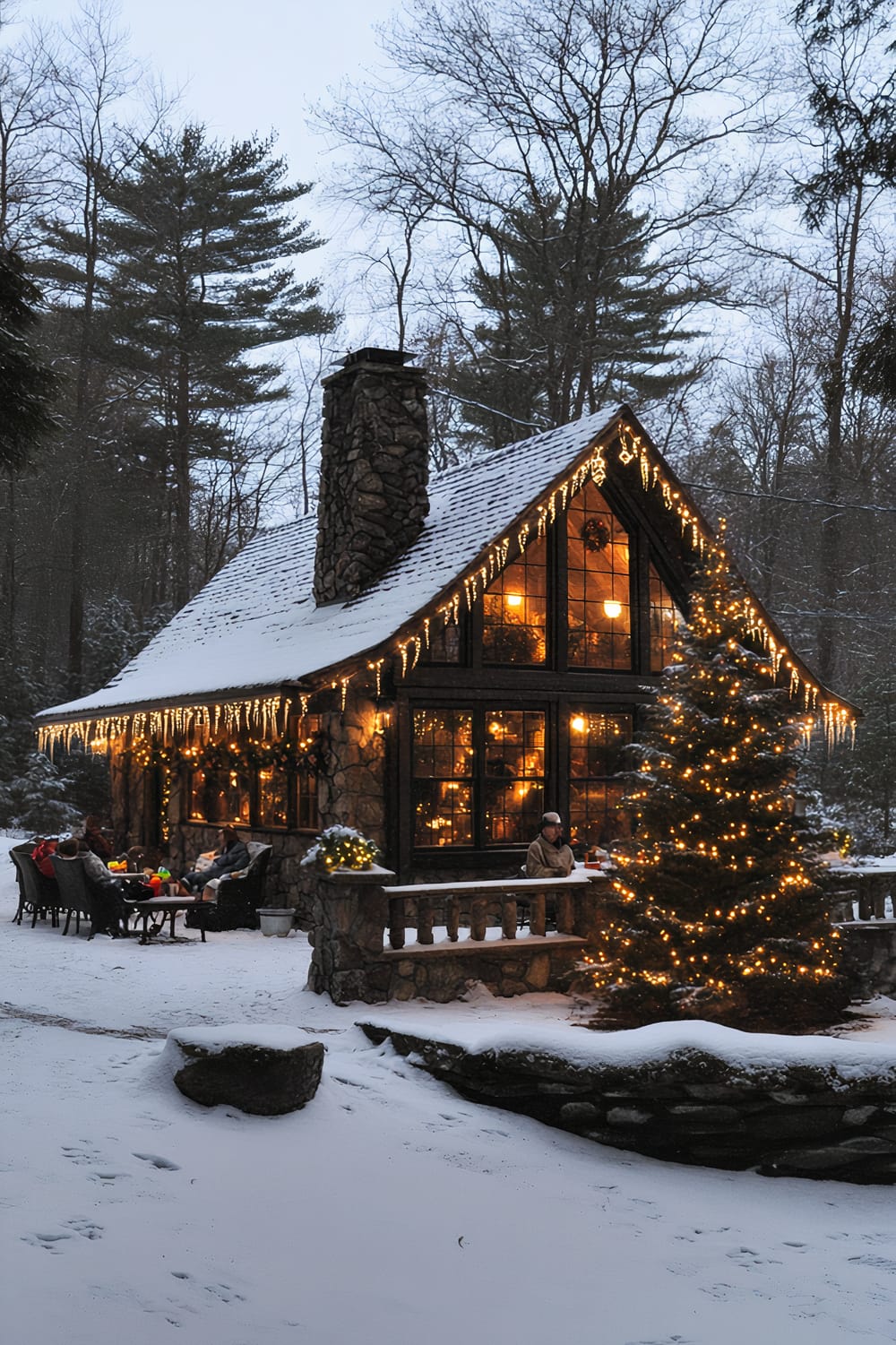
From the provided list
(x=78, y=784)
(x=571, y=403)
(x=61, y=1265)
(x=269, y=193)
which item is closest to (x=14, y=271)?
(x=61, y=1265)

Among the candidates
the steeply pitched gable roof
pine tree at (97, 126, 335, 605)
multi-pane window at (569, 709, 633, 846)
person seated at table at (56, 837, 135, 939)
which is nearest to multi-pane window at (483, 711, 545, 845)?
multi-pane window at (569, 709, 633, 846)

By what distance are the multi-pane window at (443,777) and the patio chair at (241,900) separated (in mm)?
2279

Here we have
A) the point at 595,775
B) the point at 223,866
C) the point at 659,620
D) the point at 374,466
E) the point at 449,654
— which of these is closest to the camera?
the point at 449,654

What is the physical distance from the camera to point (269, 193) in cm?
3428

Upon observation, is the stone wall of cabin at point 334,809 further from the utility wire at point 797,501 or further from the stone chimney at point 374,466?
the utility wire at point 797,501

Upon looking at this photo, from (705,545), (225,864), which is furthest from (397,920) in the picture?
(705,545)

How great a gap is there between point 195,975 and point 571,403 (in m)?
19.9

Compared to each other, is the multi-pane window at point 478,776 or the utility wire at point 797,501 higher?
the utility wire at point 797,501

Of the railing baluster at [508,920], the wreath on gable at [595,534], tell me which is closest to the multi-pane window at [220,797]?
the wreath on gable at [595,534]

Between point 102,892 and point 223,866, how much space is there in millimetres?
1948

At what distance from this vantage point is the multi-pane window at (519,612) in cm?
1542

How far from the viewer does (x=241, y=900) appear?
15.7 metres

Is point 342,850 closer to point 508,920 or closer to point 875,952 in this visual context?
point 508,920

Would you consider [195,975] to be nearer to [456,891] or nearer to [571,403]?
[456,891]
